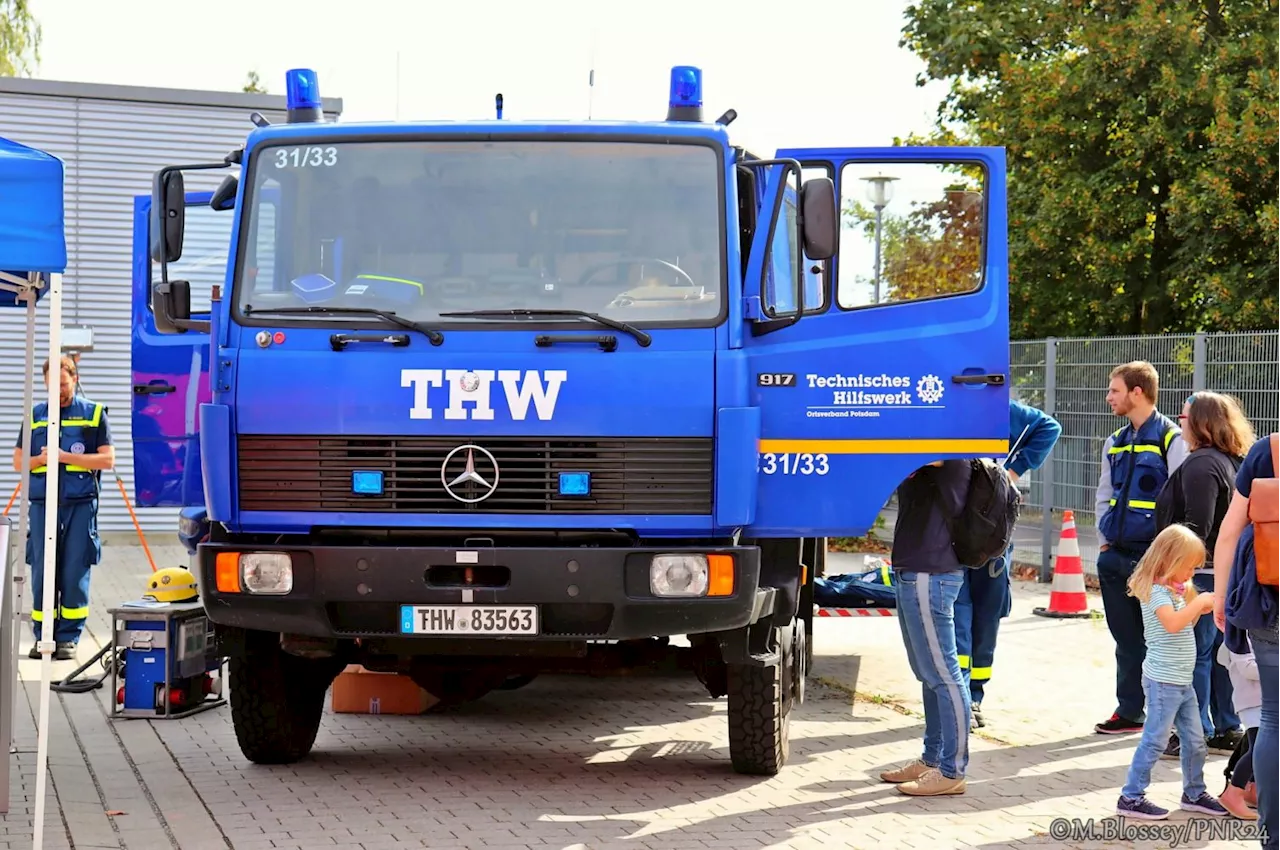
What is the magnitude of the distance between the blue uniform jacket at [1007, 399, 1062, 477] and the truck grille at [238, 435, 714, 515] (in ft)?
9.44

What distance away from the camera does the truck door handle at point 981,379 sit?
7039 millimetres

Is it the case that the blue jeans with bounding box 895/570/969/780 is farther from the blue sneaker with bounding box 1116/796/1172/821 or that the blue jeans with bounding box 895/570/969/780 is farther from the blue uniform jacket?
the blue uniform jacket

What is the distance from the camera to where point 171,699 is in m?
8.86

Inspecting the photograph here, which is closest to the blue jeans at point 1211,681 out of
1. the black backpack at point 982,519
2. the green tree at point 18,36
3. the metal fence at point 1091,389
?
the black backpack at point 982,519

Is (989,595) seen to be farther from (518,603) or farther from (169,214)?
(169,214)

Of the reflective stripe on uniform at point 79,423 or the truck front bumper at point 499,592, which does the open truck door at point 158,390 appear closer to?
the reflective stripe on uniform at point 79,423

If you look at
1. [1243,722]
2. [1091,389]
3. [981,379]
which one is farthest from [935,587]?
[1091,389]

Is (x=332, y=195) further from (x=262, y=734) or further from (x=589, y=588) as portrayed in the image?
(x=262, y=734)

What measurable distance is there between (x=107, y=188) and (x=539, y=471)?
44.0 feet

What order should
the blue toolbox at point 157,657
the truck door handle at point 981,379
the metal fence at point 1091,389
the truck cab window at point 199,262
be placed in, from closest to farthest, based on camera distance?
the truck door handle at point 981,379 < the blue toolbox at point 157,657 < the truck cab window at point 199,262 < the metal fence at point 1091,389

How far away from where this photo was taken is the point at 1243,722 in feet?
20.9

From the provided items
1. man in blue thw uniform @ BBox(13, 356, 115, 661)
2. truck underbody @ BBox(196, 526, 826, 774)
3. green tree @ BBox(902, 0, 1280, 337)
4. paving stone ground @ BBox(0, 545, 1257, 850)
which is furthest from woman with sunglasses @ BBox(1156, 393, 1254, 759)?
green tree @ BBox(902, 0, 1280, 337)

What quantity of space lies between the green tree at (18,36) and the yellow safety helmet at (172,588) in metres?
36.3

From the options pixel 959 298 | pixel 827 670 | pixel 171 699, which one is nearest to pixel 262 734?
pixel 171 699
